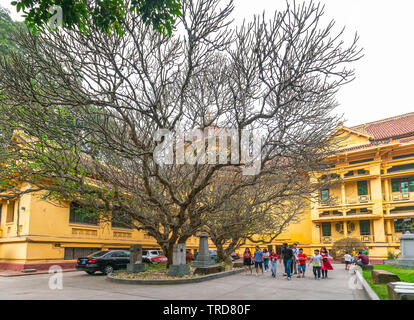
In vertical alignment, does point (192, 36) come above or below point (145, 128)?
above

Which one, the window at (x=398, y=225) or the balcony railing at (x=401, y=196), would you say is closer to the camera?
the balcony railing at (x=401, y=196)

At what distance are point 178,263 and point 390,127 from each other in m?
29.3

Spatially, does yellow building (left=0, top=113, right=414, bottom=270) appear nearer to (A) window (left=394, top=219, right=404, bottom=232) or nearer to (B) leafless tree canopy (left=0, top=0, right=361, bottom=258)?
(A) window (left=394, top=219, right=404, bottom=232)

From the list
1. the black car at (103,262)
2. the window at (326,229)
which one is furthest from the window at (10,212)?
the window at (326,229)

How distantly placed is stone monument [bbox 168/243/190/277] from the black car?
5749mm

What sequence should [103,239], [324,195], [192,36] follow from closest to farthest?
[192,36]
[103,239]
[324,195]

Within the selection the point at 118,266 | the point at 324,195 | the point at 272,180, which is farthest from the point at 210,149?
the point at 324,195

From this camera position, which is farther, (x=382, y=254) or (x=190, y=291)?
(x=382, y=254)

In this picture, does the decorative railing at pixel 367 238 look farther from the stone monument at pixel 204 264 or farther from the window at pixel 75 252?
the window at pixel 75 252

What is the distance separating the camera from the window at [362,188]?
109ft

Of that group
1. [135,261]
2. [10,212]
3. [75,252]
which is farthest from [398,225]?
[10,212]
